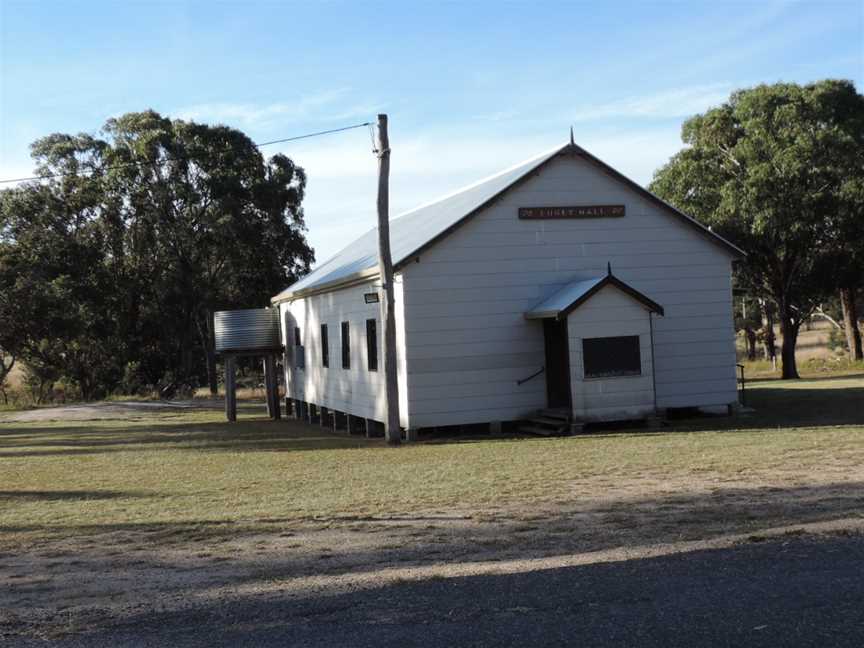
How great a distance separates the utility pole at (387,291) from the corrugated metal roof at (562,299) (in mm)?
2897

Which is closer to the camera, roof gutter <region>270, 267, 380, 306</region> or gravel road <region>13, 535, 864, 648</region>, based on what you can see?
gravel road <region>13, 535, 864, 648</region>

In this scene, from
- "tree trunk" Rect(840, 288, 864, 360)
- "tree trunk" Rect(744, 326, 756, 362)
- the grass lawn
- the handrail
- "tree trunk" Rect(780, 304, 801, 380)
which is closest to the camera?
the grass lawn

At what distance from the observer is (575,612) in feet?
19.5

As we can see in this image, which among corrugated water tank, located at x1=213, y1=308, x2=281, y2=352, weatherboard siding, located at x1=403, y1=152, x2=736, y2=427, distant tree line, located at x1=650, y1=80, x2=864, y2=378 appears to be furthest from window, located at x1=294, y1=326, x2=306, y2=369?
distant tree line, located at x1=650, y1=80, x2=864, y2=378

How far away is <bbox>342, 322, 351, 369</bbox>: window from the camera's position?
2312 centimetres

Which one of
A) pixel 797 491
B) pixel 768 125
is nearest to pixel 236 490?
pixel 797 491

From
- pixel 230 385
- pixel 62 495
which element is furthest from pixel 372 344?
pixel 62 495

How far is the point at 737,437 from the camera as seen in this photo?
53.8ft

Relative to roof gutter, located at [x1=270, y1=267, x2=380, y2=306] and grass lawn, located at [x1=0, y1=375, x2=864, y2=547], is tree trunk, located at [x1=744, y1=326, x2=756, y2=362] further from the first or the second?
grass lawn, located at [x1=0, y1=375, x2=864, y2=547]

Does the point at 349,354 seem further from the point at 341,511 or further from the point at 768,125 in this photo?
the point at 768,125

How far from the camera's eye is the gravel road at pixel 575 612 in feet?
17.9

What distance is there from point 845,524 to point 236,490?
749 centimetres

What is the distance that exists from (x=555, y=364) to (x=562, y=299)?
5.95 ft

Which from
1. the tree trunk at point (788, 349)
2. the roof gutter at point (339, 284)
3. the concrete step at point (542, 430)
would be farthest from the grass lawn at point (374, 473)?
the tree trunk at point (788, 349)
